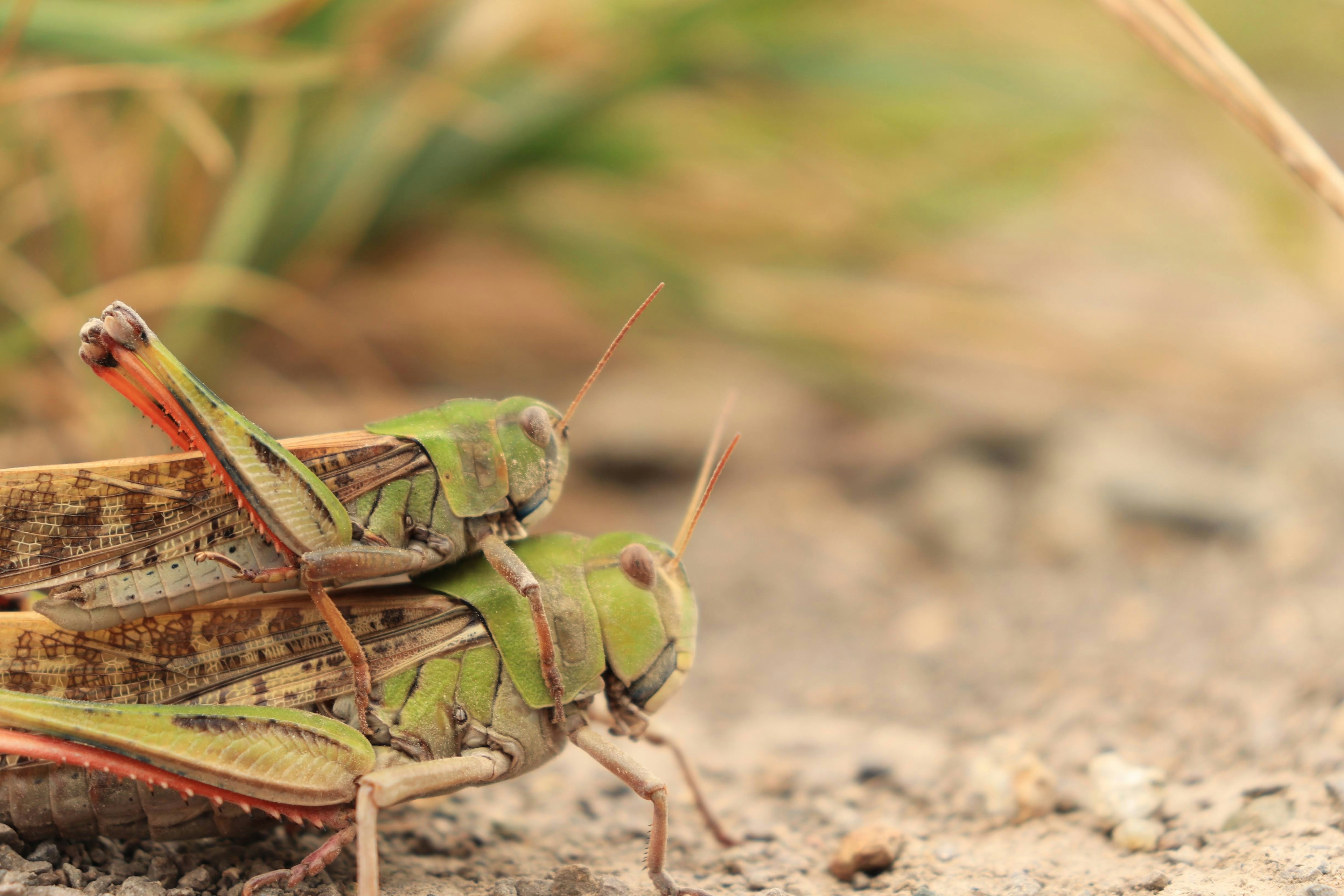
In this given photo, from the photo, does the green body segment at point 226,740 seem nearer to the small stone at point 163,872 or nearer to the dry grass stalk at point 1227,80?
the small stone at point 163,872

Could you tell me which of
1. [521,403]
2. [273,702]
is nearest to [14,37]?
[521,403]

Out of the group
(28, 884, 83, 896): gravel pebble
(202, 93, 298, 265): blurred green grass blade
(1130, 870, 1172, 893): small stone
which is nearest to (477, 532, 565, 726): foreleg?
(28, 884, 83, 896): gravel pebble

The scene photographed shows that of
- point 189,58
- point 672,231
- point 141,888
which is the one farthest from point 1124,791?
point 672,231

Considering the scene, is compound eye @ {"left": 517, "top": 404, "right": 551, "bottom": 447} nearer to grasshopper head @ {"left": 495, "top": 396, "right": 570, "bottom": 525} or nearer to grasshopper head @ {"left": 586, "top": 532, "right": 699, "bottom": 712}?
grasshopper head @ {"left": 495, "top": 396, "right": 570, "bottom": 525}

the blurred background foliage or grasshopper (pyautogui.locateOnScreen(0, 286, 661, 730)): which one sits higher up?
the blurred background foliage

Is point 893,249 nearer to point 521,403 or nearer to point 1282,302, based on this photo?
point 1282,302

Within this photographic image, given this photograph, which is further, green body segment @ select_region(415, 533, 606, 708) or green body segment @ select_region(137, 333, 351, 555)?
green body segment @ select_region(415, 533, 606, 708)
